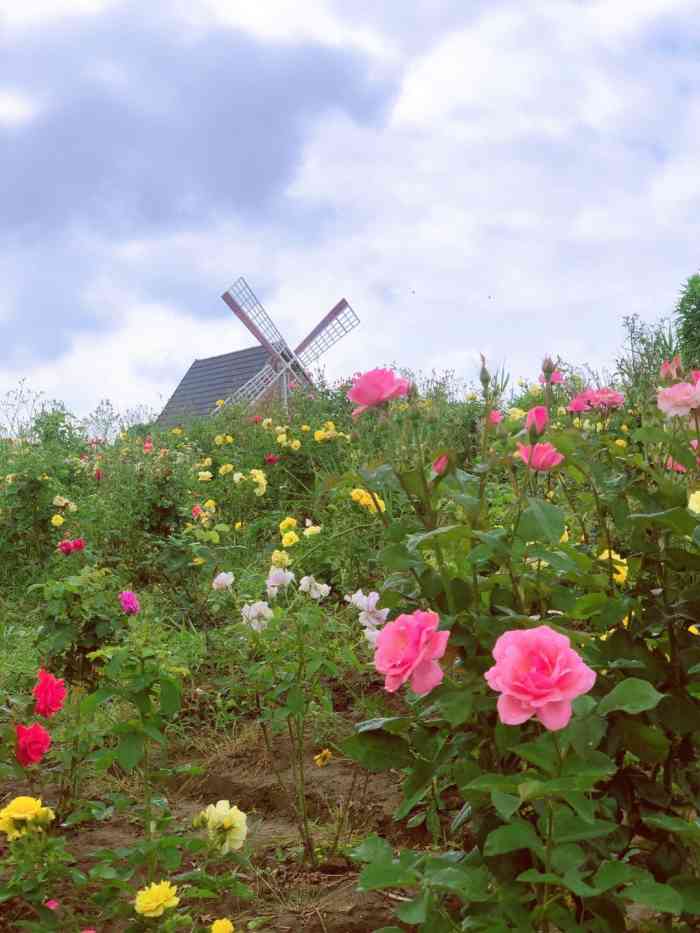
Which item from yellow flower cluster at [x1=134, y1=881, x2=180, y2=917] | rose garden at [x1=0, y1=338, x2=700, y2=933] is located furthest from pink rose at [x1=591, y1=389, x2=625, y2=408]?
yellow flower cluster at [x1=134, y1=881, x2=180, y2=917]

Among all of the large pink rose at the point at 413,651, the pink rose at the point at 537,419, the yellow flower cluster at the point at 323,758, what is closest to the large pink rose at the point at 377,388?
the pink rose at the point at 537,419

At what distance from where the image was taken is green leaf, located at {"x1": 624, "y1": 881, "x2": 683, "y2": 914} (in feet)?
4.20

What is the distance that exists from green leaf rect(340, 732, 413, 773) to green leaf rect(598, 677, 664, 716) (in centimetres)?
38

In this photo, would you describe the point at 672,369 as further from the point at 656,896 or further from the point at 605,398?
the point at 656,896

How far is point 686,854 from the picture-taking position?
159cm

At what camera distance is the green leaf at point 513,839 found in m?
1.31

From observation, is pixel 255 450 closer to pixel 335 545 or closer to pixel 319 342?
pixel 335 545

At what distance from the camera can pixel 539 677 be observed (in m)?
1.22

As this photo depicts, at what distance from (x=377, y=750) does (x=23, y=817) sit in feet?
2.41

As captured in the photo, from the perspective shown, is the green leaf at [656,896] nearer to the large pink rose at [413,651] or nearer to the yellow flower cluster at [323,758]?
the large pink rose at [413,651]

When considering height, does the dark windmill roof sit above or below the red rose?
above

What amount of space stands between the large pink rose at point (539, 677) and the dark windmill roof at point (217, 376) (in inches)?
872

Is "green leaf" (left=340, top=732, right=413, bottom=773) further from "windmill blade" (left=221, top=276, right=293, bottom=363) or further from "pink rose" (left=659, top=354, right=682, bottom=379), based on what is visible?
"windmill blade" (left=221, top=276, right=293, bottom=363)

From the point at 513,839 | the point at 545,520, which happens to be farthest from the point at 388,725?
the point at 545,520
